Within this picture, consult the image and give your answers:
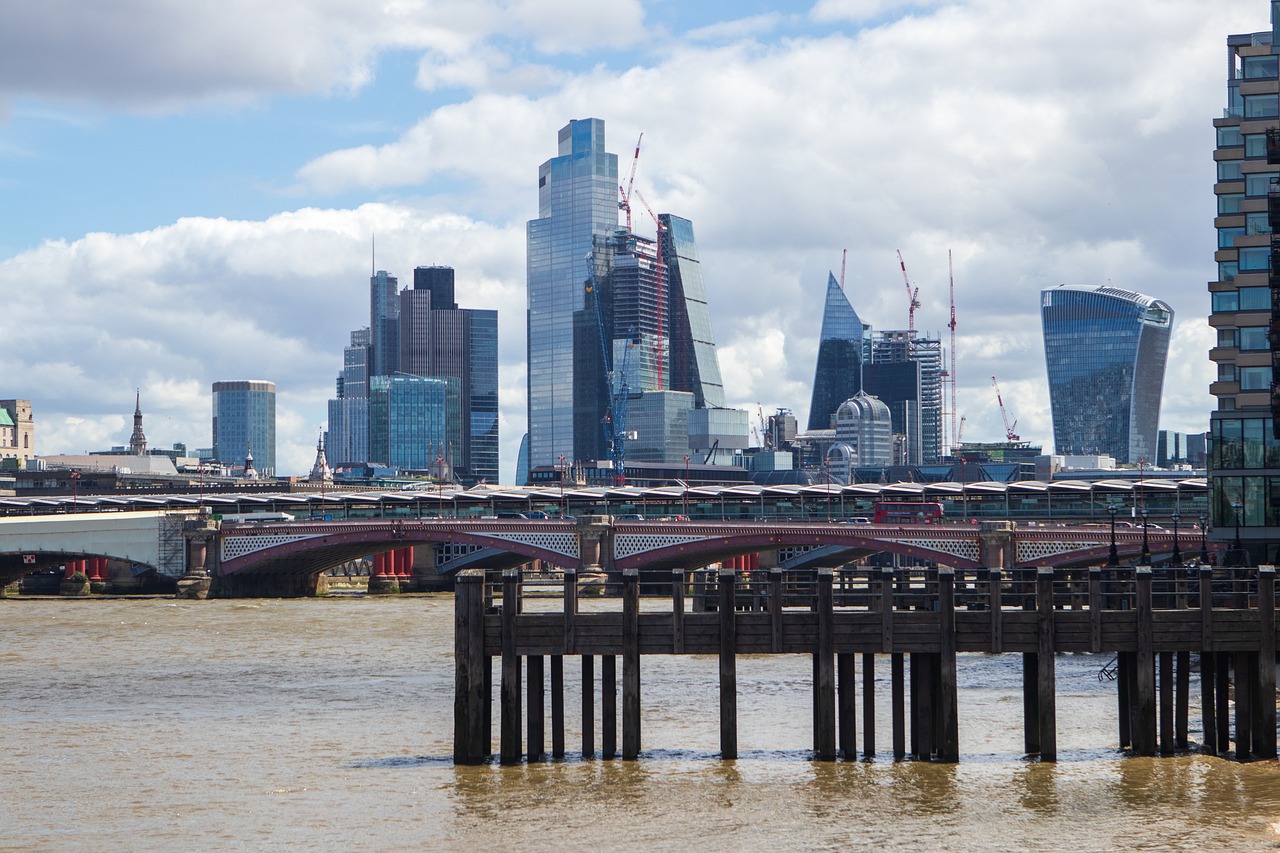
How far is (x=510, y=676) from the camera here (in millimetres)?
38938

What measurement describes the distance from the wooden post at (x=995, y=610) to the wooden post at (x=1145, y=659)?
2.90 m

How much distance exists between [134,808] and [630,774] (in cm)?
1060

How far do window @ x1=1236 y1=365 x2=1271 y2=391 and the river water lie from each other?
802 inches

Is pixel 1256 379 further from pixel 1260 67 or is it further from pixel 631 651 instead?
pixel 631 651

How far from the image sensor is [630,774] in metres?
39.8

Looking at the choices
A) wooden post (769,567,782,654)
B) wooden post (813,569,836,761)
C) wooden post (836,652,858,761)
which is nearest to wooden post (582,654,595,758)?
wooden post (769,567,782,654)

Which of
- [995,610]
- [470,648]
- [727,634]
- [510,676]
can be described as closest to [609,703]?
[510,676]

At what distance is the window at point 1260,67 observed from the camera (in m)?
79.0

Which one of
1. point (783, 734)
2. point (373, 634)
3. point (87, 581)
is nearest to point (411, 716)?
point (783, 734)

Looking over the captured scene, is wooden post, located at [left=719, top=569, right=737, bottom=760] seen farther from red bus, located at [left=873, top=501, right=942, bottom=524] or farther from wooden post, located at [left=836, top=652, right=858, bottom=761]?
red bus, located at [left=873, top=501, right=942, bottom=524]

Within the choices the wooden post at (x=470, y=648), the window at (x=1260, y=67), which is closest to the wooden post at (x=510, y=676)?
the wooden post at (x=470, y=648)

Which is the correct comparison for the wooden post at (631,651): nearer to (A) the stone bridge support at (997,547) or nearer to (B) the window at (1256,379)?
(B) the window at (1256,379)

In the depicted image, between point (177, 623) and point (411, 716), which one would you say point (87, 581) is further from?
point (411, 716)

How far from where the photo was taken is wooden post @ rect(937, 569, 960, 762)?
38.3 meters
